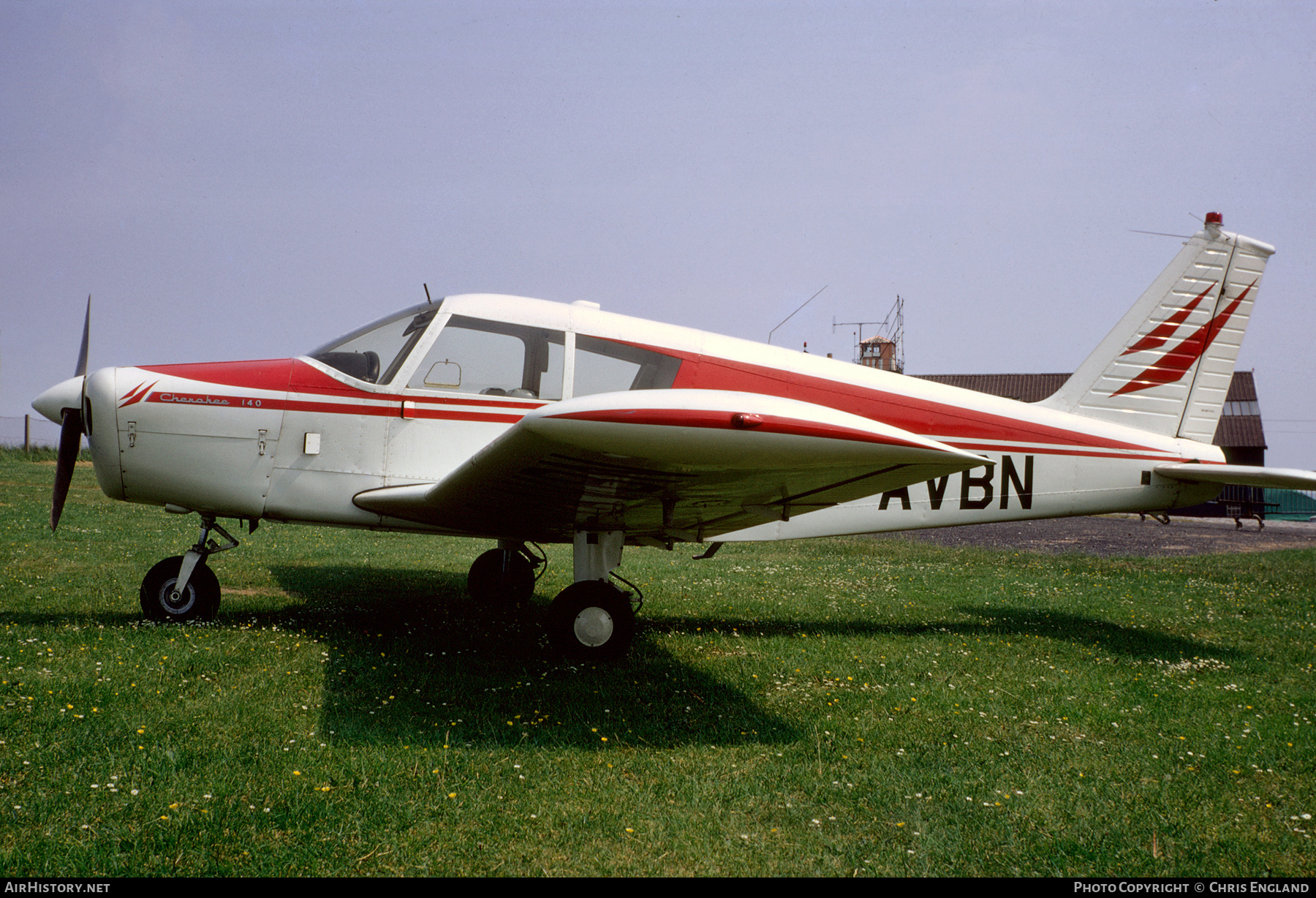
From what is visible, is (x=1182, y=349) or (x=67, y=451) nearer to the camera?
(x=67, y=451)

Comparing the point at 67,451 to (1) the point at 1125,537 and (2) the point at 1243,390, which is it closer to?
(1) the point at 1125,537

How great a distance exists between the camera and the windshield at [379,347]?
578cm

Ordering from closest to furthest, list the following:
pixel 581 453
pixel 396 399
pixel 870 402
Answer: pixel 581 453 < pixel 396 399 < pixel 870 402

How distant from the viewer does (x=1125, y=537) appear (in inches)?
757

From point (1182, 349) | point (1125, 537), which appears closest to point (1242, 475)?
point (1182, 349)

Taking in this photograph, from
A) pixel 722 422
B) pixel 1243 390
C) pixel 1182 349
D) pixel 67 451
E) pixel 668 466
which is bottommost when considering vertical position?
pixel 67 451

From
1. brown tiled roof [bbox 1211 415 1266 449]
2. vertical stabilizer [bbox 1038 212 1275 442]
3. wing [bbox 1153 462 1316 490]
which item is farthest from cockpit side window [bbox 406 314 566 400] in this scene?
brown tiled roof [bbox 1211 415 1266 449]

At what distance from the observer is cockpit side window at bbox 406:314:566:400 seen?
19.0 feet

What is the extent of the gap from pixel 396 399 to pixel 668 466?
285 centimetres

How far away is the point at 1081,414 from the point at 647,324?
426 centimetres

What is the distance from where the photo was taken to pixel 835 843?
9.53 ft

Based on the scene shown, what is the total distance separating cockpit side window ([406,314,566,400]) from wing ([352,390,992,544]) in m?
0.90

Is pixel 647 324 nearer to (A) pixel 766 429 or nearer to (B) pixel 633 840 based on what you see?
(A) pixel 766 429

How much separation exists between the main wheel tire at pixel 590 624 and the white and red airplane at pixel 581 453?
14mm
